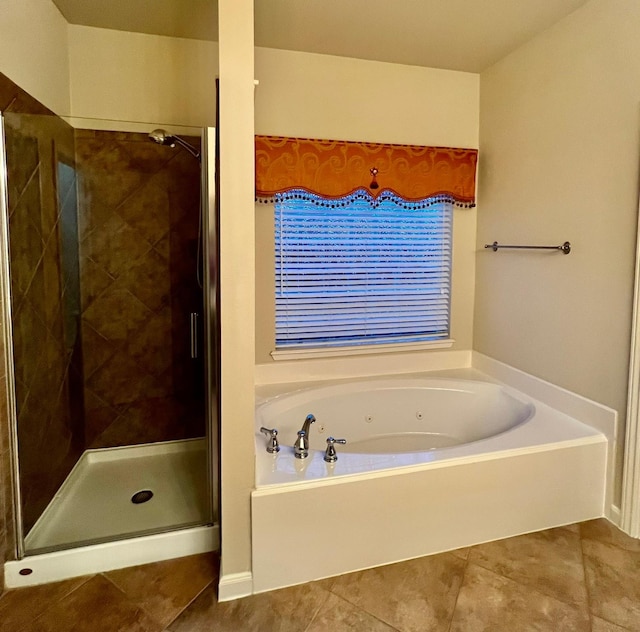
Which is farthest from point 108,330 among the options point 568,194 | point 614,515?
point 614,515

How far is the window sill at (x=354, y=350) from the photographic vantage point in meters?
2.94

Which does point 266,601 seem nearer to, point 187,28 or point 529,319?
point 529,319

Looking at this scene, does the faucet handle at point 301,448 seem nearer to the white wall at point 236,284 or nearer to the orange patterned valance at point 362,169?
the white wall at point 236,284

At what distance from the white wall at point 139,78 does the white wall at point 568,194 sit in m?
1.76

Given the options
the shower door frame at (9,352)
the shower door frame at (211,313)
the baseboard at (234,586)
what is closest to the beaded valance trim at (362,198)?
the shower door frame at (211,313)

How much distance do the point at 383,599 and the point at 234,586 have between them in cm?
55

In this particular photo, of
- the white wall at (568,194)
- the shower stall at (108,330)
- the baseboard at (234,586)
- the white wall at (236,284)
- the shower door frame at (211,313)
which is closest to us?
the white wall at (236,284)

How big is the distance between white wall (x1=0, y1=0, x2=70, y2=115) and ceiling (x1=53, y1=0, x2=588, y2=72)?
14 centimetres

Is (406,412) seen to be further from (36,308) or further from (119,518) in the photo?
(36,308)

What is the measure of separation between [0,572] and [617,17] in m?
3.43

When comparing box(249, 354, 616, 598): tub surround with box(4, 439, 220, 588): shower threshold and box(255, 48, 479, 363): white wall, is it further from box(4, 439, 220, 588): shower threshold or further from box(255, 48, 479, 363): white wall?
box(255, 48, 479, 363): white wall

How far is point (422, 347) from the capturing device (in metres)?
3.22

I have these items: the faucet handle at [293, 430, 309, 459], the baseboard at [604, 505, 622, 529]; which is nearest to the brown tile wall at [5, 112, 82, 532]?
the faucet handle at [293, 430, 309, 459]

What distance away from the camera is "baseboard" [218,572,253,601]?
1.73 meters
